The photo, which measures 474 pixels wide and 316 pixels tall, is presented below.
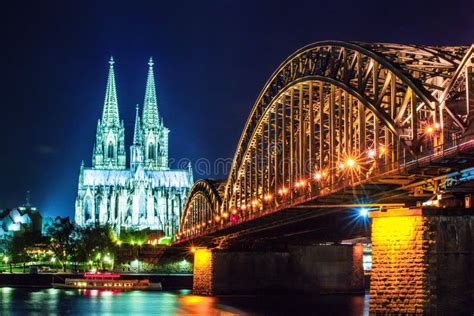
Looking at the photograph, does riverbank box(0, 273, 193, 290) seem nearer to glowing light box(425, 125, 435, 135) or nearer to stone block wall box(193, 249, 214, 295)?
stone block wall box(193, 249, 214, 295)

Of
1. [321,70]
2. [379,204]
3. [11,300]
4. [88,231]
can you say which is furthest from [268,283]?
[88,231]

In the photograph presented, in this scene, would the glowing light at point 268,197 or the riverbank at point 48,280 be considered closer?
the glowing light at point 268,197

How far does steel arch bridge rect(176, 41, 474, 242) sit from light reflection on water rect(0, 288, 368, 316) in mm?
8692

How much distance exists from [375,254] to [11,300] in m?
59.3

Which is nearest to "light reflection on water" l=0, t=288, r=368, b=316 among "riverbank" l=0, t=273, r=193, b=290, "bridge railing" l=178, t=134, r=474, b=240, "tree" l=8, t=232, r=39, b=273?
"bridge railing" l=178, t=134, r=474, b=240

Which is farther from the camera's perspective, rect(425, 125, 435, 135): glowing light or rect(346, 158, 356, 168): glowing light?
rect(346, 158, 356, 168): glowing light

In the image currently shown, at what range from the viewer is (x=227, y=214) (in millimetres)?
97938

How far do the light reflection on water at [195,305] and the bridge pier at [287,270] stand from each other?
3.06m

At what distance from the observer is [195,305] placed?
87188 mm

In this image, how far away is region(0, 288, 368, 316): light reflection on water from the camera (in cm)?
7725

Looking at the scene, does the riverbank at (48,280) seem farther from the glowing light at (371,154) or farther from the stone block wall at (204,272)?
the glowing light at (371,154)

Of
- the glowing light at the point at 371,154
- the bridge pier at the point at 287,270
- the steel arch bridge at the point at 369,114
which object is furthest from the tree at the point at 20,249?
the glowing light at the point at 371,154

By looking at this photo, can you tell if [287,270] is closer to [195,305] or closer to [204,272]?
[204,272]

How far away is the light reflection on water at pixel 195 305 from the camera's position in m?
77.2
